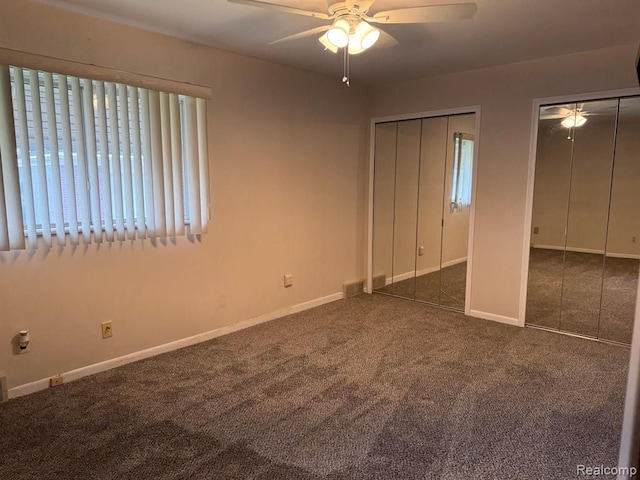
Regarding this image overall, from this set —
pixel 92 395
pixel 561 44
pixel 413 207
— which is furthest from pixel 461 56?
pixel 92 395

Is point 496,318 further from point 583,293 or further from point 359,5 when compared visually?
point 359,5

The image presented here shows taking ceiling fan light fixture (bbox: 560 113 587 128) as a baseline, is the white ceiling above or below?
above

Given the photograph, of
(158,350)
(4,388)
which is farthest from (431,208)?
(4,388)

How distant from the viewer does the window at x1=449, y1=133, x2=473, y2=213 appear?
3.91 metres

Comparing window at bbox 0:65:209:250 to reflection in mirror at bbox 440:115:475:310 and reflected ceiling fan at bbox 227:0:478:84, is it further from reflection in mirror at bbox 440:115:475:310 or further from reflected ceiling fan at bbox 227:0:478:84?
reflection in mirror at bbox 440:115:475:310

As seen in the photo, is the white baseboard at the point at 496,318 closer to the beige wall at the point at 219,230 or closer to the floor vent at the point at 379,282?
the floor vent at the point at 379,282

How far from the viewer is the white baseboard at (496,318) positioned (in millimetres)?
3682

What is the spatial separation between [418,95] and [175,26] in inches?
95.0

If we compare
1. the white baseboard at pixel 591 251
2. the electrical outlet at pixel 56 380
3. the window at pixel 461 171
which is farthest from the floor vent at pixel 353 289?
the electrical outlet at pixel 56 380

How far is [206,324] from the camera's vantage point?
10.9 ft

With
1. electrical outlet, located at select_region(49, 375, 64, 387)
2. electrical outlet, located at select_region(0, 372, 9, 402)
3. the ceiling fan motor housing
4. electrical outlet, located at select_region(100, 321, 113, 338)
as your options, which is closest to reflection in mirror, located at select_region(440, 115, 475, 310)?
the ceiling fan motor housing

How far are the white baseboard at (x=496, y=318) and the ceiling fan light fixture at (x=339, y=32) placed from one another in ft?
9.44

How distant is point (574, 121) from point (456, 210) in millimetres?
1244

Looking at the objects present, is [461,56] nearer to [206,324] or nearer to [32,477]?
[206,324]
